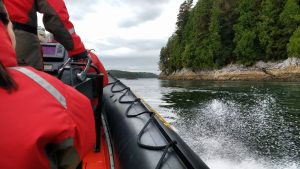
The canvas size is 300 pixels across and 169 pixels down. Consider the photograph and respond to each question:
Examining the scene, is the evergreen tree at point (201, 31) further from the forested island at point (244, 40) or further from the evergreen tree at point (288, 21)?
the evergreen tree at point (288, 21)

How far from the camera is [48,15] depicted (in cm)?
281

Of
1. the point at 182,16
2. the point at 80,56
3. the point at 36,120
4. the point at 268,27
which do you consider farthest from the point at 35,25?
the point at 182,16

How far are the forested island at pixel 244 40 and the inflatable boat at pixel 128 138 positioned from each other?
40.2m

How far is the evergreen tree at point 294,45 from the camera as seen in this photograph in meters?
44.1

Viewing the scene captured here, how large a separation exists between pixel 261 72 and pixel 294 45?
6552 millimetres

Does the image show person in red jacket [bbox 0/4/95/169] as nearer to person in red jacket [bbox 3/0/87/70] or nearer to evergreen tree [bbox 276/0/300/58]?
person in red jacket [bbox 3/0/87/70]

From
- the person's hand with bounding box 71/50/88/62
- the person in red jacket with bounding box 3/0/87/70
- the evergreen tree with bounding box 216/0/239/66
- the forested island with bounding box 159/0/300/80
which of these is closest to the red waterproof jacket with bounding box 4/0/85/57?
the person in red jacket with bounding box 3/0/87/70

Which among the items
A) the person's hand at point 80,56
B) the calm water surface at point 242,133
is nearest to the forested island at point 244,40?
the calm water surface at point 242,133

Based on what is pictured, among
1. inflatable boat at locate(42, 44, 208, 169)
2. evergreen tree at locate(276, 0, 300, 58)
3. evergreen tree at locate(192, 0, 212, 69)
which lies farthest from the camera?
evergreen tree at locate(192, 0, 212, 69)

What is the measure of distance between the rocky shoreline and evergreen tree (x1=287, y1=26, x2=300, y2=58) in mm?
799

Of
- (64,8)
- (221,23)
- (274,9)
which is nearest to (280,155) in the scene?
(64,8)

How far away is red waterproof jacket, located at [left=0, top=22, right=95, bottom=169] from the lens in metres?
0.99

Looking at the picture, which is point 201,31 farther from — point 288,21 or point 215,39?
point 288,21

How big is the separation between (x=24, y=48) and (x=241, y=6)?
58.9 meters
